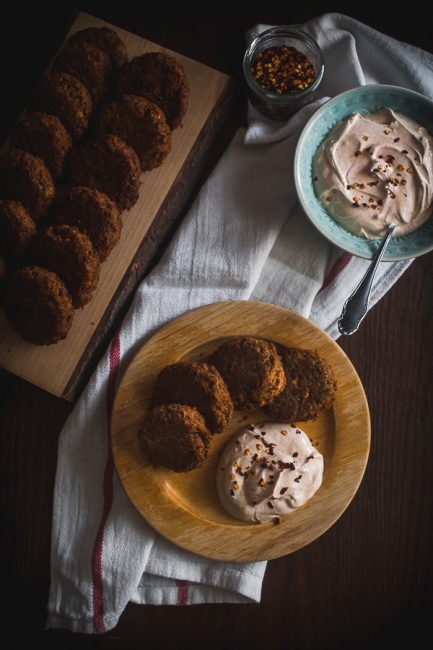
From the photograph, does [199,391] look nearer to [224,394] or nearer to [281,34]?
[224,394]

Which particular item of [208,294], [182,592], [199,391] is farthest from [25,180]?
[182,592]

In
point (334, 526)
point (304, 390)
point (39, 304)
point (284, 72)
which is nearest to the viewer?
point (39, 304)

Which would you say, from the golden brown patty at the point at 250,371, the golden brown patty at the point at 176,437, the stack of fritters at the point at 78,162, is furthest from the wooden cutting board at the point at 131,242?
the golden brown patty at the point at 250,371

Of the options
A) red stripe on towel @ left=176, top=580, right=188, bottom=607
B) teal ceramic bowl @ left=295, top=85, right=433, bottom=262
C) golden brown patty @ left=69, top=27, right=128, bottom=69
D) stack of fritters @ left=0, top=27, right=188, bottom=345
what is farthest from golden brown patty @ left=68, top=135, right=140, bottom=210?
red stripe on towel @ left=176, top=580, right=188, bottom=607

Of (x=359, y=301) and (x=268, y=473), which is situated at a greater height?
(x=359, y=301)

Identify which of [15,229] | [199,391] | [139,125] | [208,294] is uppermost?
[139,125]

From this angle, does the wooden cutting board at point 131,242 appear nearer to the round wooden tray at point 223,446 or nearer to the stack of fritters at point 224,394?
the round wooden tray at point 223,446

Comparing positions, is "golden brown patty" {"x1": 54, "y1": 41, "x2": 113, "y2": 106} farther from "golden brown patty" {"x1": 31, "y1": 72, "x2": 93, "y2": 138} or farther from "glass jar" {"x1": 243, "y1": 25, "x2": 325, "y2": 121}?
"glass jar" {"x1": 243, "y1": 25, "x2": 325, "y2": 121}
